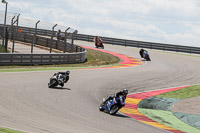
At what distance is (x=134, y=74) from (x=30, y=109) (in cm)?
1295

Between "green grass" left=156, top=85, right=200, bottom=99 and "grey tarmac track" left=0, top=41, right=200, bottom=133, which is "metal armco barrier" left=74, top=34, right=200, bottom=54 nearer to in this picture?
"grey tarmac track" left=0, top=41, right=200, bottom=133

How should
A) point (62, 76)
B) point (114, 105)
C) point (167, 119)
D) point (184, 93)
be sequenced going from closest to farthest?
1. point (114, 105)
2. point (167, 119)
3. point (62, 76)
4. point (184, 93)

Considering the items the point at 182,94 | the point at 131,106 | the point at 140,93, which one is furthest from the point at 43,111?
the point at 182,94

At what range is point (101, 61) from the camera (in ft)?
98.2

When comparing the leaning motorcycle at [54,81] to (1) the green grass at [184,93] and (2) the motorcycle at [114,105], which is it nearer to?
(2) the motorcycle at [114,105]

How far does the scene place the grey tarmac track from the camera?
9133 millimetres

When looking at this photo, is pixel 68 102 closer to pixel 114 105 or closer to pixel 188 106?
pixel 114 105

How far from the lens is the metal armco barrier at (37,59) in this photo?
22.4m

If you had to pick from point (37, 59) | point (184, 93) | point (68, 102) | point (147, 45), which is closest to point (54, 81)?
point (68, 102)

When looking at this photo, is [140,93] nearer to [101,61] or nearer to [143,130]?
[143,130]

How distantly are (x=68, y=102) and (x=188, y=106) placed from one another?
5513 mm

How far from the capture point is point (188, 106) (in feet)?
49.6

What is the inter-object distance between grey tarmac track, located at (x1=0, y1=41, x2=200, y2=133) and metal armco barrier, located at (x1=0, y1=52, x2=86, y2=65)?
3917 millimetres

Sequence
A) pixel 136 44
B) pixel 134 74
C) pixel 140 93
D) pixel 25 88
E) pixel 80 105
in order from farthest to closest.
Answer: pixel 136 44 → pixel 134 74 → pixel 140 93 → pixel 25 88 → pixel 80 105
